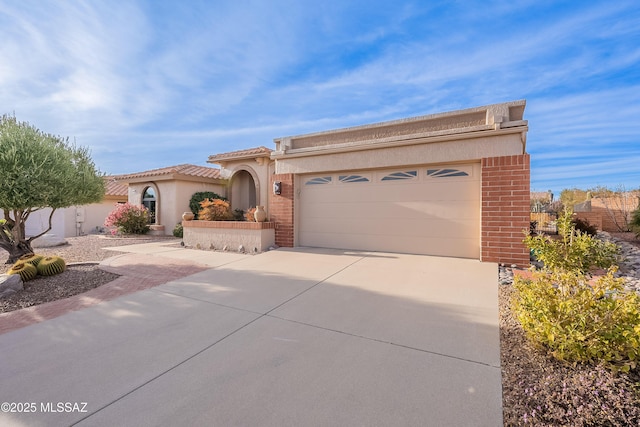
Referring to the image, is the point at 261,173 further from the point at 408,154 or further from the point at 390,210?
the point at 408,154

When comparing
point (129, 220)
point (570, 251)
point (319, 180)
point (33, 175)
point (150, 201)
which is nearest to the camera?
point (570, 251)

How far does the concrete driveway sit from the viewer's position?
220 centimetres

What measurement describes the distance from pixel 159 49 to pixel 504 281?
462 inches

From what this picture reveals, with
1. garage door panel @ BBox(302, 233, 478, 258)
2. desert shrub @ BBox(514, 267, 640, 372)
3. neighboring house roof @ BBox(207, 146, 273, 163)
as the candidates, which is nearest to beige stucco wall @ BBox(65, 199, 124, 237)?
neighboring house roof @ BBox(207, 146, 273, 163)

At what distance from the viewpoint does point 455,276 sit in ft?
19.6

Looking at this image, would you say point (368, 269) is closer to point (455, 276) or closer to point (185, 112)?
point (455, 276)

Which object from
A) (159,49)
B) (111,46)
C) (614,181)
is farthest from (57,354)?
(614,181)

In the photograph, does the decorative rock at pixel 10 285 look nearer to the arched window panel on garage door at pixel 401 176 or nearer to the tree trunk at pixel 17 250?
the tree trunk at pixel 17 250

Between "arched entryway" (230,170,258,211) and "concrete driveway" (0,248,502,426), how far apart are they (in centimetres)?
1134

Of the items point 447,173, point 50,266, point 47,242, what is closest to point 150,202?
point 47,242

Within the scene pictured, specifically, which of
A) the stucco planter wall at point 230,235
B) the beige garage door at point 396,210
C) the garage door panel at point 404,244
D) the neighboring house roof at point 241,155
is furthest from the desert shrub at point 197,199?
the garage door panel at point 404,244

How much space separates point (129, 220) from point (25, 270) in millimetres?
10155

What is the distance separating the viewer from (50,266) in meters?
6.62

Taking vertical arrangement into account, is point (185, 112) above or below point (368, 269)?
above
